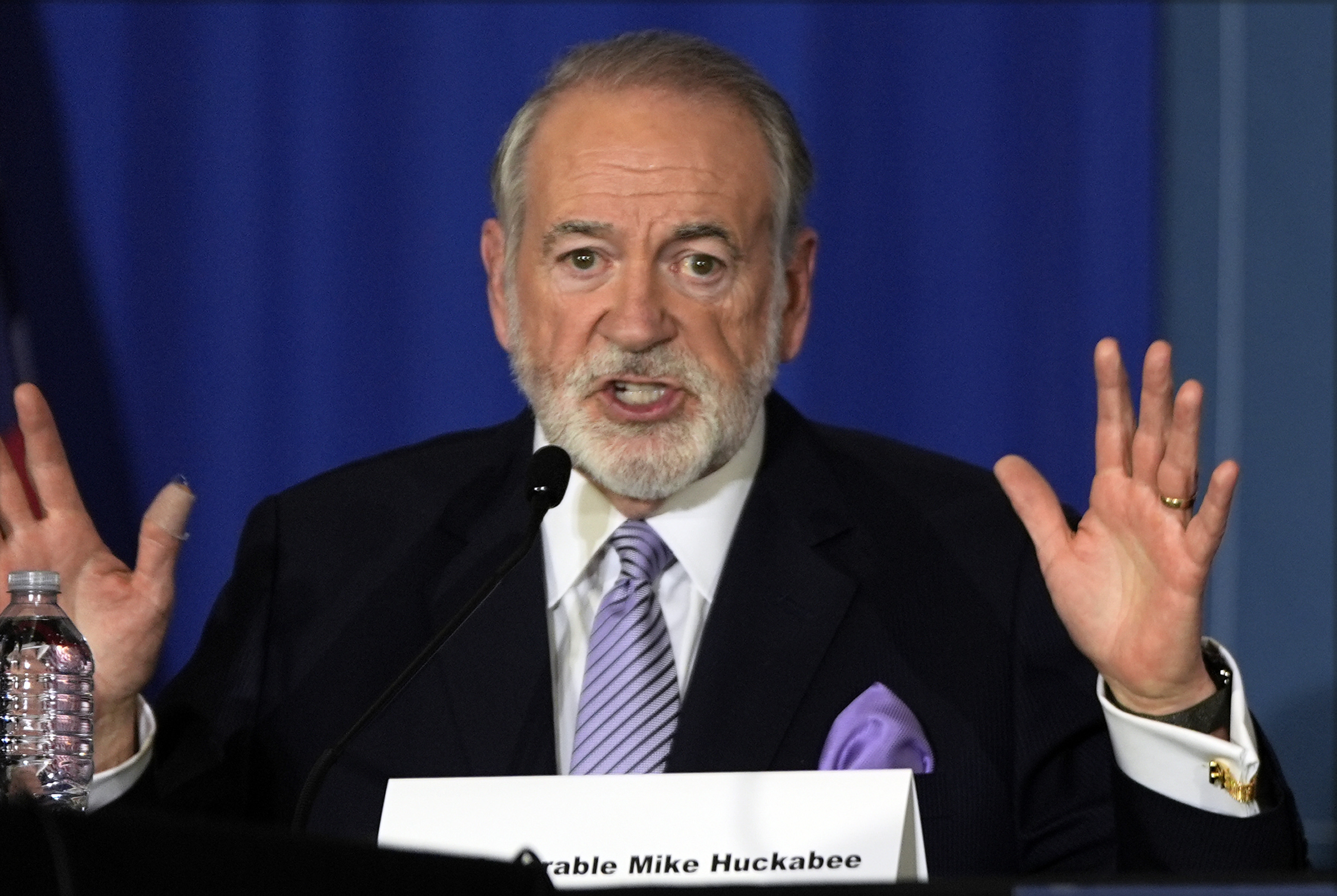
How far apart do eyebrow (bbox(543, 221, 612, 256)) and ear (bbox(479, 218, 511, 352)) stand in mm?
154

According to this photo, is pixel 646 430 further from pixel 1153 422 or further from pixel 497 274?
pixel 1153 422

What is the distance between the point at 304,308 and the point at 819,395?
97 centimetres

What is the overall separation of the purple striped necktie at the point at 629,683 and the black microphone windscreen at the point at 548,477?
39 centimetres

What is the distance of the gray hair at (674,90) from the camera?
224 centimetres

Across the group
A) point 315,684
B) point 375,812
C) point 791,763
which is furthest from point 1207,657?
point 315,684

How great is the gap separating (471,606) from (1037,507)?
64 centimetres

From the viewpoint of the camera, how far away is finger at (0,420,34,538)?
178 centimetres

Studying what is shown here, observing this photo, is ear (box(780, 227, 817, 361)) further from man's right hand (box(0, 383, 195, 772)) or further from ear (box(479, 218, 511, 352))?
man's right hand (box(0, 383, 195, 772))

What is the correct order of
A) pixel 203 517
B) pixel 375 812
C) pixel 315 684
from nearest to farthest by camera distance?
pixel 375 812, pixel 315 684, pixel 203 517

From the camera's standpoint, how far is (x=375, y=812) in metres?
1.94

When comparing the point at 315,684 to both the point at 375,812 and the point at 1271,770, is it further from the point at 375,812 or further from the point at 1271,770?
the point at 1271,770

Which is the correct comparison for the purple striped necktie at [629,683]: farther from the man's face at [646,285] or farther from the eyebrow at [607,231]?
the eyebrow at [607,231]

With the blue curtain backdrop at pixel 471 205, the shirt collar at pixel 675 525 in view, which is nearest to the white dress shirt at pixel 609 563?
the shirt collar at pixel 675 525

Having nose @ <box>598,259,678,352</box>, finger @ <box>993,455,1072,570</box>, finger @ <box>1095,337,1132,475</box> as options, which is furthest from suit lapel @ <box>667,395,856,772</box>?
finger @ <box>1095,337,1132,475</box>
